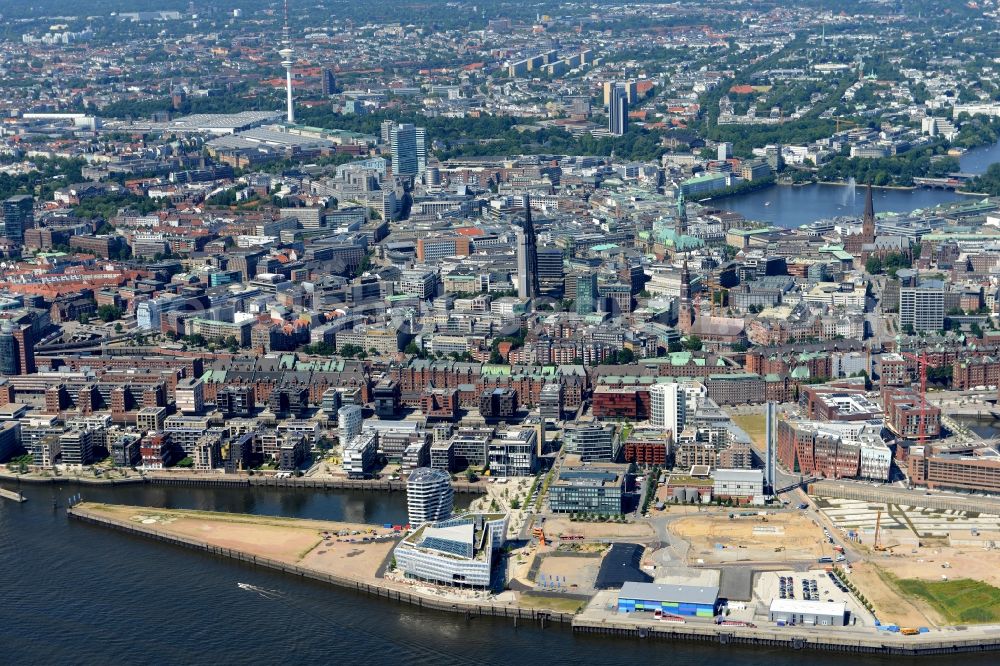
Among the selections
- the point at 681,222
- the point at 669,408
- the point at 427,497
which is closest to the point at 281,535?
the point at 427,497

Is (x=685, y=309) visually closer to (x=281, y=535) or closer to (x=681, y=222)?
(x=681, y=222)

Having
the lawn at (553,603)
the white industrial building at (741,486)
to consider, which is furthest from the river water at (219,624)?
the white industrial building at (741,486)

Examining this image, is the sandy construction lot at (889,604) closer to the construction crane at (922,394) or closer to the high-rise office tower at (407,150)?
the construction crane at (922,394)

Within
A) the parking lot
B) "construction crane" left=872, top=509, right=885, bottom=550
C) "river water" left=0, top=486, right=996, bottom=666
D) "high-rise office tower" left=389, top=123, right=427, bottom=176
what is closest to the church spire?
"high-rise office tower" left=389, top=123, right=427, bottom=176

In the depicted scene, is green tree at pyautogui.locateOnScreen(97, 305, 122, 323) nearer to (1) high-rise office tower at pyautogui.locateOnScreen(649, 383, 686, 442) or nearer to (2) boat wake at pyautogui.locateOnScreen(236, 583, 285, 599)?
(1) high-rise office tower at pyautogui.locateOnScreen(649, 383, 686, 442)

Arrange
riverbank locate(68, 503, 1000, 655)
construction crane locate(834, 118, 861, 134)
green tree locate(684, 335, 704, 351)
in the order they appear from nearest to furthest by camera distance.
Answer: riverbank locate(68, 503, 1000, 655) → green tree locate(684, 335, 704, 351) → construction crane locate(834, 118, 861, 134)

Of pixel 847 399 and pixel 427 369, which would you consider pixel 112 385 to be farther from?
pixel 847 399
